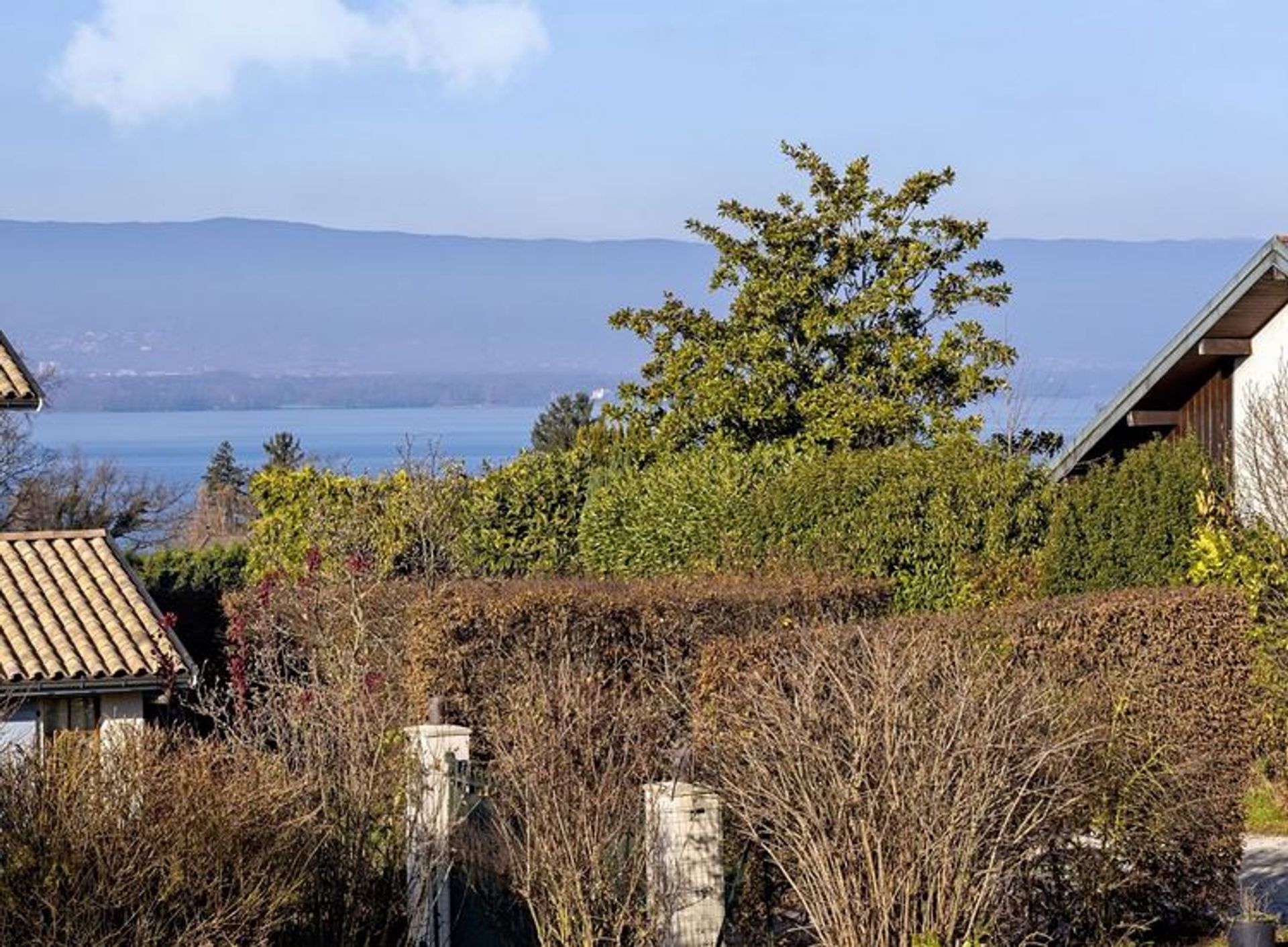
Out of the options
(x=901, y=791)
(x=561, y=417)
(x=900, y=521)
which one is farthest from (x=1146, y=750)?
(x=561, y=417)

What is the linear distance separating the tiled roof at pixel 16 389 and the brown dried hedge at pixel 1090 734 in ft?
29.6

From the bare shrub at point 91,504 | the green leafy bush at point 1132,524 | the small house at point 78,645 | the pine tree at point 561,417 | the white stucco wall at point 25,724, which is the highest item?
the pine tree at point 561,417

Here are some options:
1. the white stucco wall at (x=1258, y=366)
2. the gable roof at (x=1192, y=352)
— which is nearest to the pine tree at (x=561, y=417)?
the gable roof at (x=1192, y=352)

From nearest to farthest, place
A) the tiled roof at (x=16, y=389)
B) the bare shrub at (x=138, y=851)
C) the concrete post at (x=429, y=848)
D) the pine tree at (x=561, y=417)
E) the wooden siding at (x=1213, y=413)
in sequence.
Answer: the bare shrub at (x=138, y=851), the concrete post at (x=429, y=848), the tiled roof at (x=16, y=389), the wooden siding at (x=1213, y=413), the pine tree at (x=561, y=417)

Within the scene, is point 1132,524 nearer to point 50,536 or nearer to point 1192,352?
point 1192,352

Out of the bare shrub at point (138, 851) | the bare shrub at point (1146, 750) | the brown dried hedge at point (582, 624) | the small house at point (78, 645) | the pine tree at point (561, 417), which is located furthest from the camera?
the pine tree at point (561, 417)


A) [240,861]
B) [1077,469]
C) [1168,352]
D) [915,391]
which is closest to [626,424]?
[915,391]

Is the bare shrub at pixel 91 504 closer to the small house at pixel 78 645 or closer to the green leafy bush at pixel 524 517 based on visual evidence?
the green leafy bush at pixel 524 517

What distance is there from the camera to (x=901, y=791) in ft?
34.1

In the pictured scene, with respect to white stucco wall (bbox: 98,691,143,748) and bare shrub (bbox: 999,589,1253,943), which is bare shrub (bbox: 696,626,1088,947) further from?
white stucco wall (bbox: 98,691,143,748)

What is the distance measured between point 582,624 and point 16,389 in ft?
22.9

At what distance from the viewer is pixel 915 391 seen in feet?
103

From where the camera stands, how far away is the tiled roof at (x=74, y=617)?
61.3 feet

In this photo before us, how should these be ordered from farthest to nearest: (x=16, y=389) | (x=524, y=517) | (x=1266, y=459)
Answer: (x=524, y=517), (x=16, y=389), (x=1266, y=459)
